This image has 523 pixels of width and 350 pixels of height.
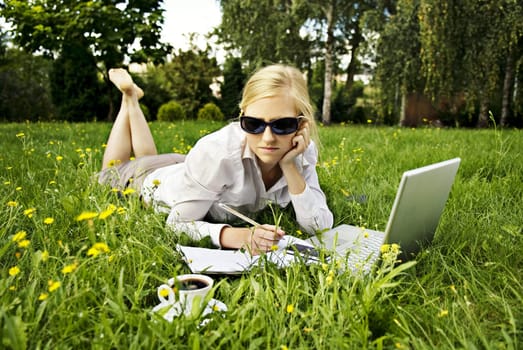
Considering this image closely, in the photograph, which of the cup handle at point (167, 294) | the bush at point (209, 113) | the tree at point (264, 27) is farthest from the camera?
the bush at point (209, 113)

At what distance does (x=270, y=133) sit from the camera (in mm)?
2090

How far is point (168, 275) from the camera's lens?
1.73m

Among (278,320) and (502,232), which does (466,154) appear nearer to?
(502,232)

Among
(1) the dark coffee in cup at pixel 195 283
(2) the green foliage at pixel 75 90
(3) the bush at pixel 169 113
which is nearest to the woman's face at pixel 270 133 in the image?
(1) the dark coffee in cup at pixel 195 283

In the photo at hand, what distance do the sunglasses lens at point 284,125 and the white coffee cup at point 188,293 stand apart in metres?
0.90

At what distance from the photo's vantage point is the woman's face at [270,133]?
2096mm

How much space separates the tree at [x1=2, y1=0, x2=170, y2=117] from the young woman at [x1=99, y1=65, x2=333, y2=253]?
40.8 ft

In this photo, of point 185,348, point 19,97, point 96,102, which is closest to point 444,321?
point 185,348

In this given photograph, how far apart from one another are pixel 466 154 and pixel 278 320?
3.45m

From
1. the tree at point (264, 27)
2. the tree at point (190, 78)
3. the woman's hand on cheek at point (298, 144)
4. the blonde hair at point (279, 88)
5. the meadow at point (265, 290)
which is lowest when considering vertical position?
the meadow at point (265, 290)

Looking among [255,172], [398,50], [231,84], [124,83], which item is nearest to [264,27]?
[398,50]

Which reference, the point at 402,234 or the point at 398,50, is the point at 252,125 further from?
the point at 398,50

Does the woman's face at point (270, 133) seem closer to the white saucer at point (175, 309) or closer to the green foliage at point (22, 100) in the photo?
the white saucer at point (175, 309)

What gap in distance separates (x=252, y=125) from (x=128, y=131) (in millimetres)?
1676
